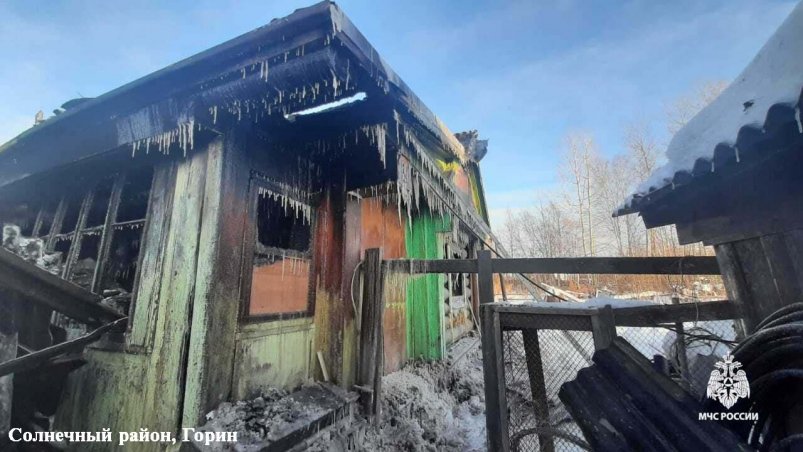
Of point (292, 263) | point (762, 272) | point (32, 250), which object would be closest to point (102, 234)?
point (32, 250)

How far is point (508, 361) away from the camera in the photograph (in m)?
3.31

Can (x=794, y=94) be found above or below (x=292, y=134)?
below

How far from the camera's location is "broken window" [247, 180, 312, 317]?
3291mm

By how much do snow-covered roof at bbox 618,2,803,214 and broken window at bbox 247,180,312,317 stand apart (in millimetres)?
3532

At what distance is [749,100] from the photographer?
1.77m

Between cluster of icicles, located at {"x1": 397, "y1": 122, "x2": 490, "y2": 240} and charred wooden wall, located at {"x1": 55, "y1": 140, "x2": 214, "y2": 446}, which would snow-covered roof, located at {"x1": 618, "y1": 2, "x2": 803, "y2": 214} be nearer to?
cluster of icicles, located at {"x1": 397, "y1": 122, "x2": 490, "y2": 240}

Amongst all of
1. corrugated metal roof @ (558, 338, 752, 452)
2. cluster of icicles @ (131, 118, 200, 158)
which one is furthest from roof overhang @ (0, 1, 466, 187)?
corrugated metal roof @ (558, 338, 752, 452)

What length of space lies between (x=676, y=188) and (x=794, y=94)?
2.76ft

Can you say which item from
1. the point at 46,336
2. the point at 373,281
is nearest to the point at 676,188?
the point at 373,281

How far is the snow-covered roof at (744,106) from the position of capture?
154 cm

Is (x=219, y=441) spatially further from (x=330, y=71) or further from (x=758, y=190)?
(x=758, y=190)

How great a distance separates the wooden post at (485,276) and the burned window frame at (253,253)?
214 centimetres

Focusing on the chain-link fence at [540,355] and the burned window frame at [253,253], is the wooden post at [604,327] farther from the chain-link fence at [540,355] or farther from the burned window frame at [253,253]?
the burned window frame at [253,253]

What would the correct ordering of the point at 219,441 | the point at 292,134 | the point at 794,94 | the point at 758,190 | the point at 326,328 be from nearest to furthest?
the point at 794,94 → the point at 758,190 → the point at 219,441 → the point at 292,134 → the point at 326,328
